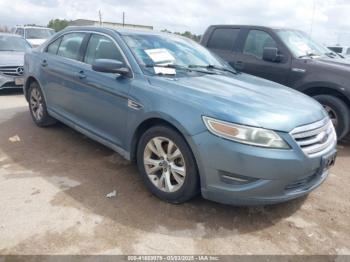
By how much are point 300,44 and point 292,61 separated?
58cm

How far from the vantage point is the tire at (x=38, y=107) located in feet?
17.6

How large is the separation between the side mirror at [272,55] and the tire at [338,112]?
955 mm

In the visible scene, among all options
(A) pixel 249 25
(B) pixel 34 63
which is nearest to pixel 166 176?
(B) pixel 34 63

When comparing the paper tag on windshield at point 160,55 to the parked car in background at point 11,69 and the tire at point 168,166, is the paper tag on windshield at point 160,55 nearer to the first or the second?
the tire at point 168,166

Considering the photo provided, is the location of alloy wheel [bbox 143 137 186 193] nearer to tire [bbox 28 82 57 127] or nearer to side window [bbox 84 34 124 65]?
side window [bbox 84 34 124 65]

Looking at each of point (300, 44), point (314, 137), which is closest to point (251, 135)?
point (314, 137)

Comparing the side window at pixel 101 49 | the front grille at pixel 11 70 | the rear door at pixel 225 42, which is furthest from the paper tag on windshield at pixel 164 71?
the front grille at pixel 11 70

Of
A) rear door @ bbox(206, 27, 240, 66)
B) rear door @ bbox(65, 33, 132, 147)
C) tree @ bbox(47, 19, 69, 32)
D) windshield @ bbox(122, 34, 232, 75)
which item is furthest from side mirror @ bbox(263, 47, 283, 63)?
tree @ bbox(47, 19, 69, 32)

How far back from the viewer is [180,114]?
2.99 meters

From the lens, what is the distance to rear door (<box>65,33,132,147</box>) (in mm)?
3641

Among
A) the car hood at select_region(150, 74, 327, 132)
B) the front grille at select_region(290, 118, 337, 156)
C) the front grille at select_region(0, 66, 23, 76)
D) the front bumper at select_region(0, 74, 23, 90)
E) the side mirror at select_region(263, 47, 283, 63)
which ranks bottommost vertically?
the front bumper at select_region(0, 74, 23, 90)

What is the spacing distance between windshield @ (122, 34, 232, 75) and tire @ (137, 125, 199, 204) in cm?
74

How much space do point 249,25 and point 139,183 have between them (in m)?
4.02

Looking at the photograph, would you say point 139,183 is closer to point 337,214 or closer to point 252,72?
point 337,214
